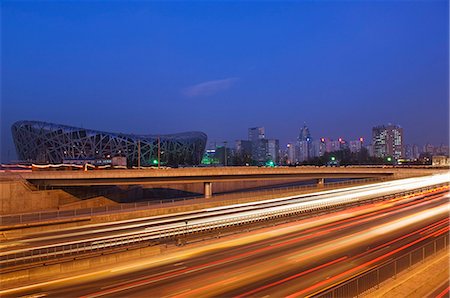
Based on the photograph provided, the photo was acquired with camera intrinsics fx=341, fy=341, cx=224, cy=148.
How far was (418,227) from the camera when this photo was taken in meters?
26.2

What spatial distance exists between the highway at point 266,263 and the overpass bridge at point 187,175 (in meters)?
24.6

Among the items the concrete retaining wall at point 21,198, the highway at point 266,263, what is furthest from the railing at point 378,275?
the concrete retaining wall at point 21,198

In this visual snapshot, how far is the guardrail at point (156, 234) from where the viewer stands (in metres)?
19.1

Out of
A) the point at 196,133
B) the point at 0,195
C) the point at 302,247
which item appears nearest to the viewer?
the point at 302,247

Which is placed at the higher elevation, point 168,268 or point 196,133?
point 196,133

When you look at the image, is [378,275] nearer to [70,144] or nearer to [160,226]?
[160,226]

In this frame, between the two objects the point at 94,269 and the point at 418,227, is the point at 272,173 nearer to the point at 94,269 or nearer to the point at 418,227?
the point at 418,227

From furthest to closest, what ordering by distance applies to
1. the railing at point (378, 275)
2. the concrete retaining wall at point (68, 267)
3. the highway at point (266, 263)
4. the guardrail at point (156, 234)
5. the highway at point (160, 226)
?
the highway at point (160, 226) < the guardrail at point (156, 234) < the concrete retaining wall at point (68, 267) < the highway at point (266, 263) < the railing at point (378, 275)

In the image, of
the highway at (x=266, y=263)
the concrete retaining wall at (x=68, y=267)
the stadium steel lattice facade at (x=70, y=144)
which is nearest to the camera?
the highway at (x=266, y=263)

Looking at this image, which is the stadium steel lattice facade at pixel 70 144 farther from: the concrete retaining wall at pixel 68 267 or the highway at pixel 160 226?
the concrete retaining wall at pixel 68 267

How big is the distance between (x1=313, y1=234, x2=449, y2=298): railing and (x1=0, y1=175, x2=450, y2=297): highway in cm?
224

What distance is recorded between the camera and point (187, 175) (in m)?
49.2

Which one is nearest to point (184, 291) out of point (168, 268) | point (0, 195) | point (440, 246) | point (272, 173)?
point (168, 268)

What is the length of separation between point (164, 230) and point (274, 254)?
9523mm
